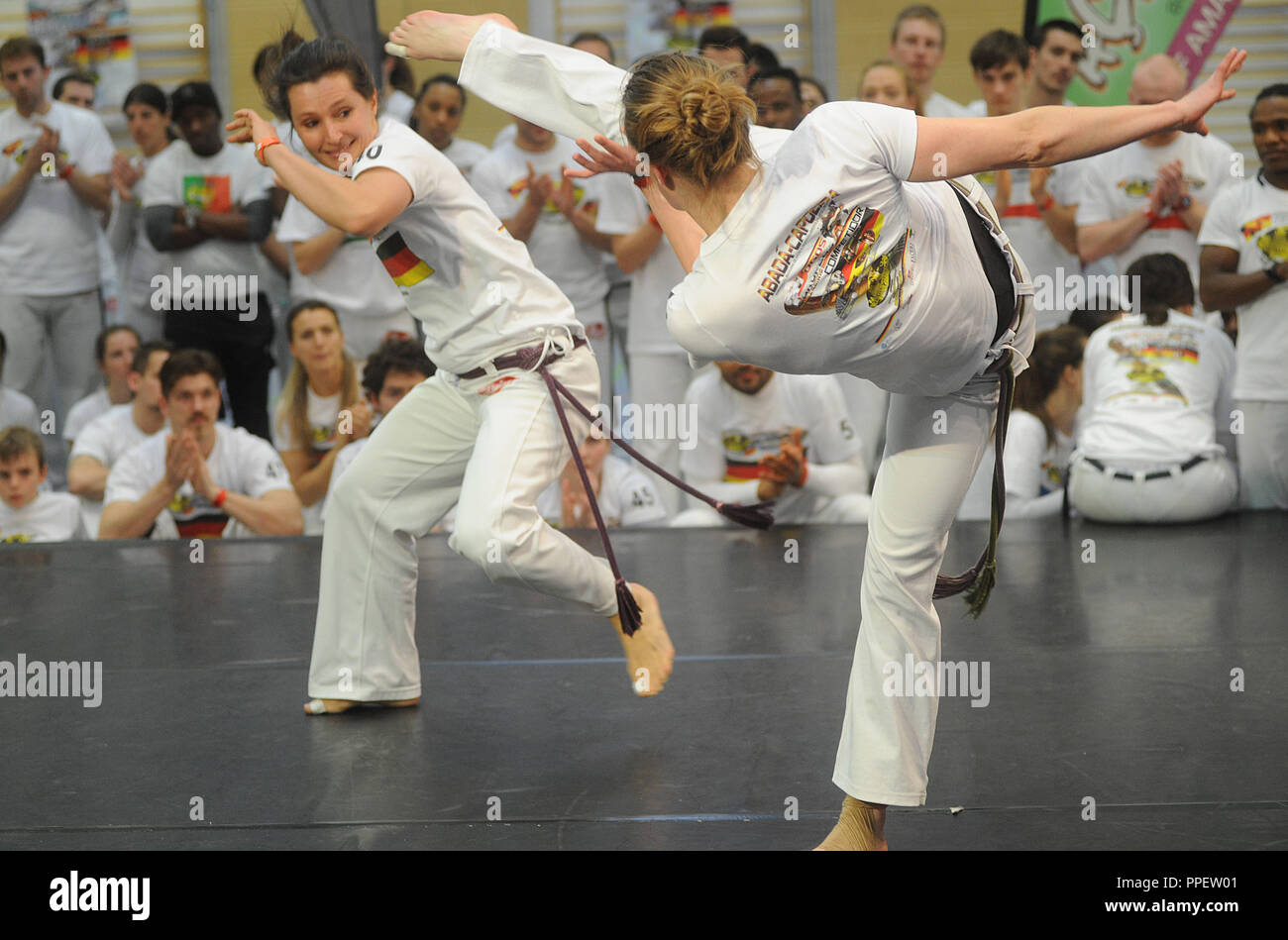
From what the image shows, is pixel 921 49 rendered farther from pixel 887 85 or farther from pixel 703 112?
pixel 703 112

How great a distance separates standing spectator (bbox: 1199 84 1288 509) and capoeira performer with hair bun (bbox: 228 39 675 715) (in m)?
3.24

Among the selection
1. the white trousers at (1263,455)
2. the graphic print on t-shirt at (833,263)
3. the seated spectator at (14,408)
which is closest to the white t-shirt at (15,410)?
the seated spectator at (14,408)

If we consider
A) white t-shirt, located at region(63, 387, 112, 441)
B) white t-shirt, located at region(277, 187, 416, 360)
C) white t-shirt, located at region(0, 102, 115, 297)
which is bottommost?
white t-shirt, located at region(63, 387, 112, 441)

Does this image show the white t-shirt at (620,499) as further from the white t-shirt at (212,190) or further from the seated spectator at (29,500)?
the seated spectator at (29,500)

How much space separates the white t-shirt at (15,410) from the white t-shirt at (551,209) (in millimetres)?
2167

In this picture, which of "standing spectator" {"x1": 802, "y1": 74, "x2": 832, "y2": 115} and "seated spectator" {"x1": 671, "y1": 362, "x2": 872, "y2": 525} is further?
"standing spectator" {"x1": 802, "y1": 74, "x2": 832, "y2": 115}

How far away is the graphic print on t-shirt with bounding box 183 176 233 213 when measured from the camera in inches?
252

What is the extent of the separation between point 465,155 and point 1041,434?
2.80m

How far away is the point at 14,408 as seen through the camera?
247 inches

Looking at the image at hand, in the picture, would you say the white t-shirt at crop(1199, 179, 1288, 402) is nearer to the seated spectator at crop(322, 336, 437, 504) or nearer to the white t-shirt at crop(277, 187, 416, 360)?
the seated spectator at crop(322, 336, 437, 504)

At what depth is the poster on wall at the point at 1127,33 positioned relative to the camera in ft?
23.6

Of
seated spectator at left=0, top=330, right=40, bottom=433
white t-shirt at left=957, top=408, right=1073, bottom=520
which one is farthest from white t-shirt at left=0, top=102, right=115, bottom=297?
white t-shirt at left=957, top=408, right=1073, bottom=520

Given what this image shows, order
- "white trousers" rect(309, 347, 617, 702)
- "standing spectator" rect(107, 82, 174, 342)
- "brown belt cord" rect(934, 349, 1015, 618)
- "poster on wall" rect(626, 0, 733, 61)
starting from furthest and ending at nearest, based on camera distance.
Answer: "poster on wall" rect(626, 0, 733, 61)
"standing spectator" rect(107, 82, 174, 342)
"white trousers" rect(309, 347, 617, 702)
"brown belt cord" rect(934, 349, 1015, 618)
